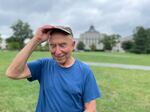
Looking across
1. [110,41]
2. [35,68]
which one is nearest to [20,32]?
[110,41]

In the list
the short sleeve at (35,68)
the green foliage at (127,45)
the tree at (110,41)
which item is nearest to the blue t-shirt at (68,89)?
the short sleeve at (35,68)

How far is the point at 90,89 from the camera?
10.4 feet

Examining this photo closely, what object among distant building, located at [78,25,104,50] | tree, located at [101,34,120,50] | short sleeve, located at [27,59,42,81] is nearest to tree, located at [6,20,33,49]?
tree, located at [101,34,120,50]

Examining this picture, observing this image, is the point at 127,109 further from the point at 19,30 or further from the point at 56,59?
the point at 19,30

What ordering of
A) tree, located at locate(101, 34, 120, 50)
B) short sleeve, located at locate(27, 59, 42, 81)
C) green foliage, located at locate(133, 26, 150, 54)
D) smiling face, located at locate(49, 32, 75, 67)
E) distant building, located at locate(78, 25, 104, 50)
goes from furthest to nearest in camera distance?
distant building, located at locate(78, 25, 104, 50), tree, located at locate(101, 34, 120, 50), green foliage, located at locate(133, 26, 150, 54), short sleeve, located at locate(27, 59, 42, 81), smiling face, located at locate(49, 32, 75, 67)

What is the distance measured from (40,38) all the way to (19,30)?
356 feet

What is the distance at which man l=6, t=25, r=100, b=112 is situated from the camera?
312 cm

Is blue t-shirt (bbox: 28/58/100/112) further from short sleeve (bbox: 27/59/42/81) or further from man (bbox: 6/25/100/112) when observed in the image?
short sleeve (bbox: 27/59/42/81)

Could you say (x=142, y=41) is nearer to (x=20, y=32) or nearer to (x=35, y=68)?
(x=20, y=32)

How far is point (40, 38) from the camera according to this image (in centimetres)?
316

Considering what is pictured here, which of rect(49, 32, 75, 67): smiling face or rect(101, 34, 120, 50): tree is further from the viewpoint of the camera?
rect(101, 34, 120, 50): tree

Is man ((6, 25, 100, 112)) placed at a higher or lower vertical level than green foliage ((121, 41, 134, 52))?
higher

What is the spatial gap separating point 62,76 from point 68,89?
11cm

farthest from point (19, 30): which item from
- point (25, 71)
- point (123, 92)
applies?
point (25, 71)
